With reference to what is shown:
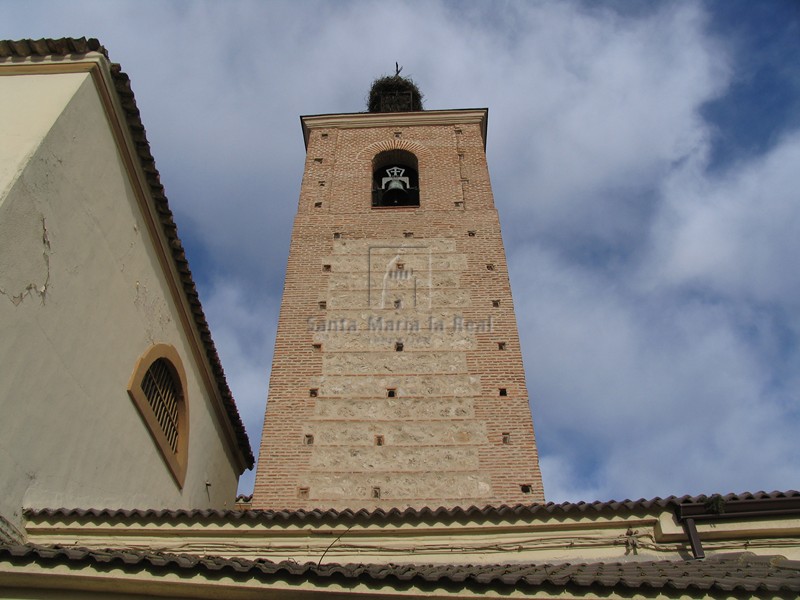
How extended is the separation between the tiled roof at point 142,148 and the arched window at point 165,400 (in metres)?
0.82

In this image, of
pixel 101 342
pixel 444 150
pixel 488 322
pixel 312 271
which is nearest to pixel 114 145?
pixel 101 342

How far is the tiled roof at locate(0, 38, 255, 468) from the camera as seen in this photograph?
7.18m

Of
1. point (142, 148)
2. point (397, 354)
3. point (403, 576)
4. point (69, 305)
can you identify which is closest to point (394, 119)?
point (397, 354)

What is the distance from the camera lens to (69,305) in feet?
22.0

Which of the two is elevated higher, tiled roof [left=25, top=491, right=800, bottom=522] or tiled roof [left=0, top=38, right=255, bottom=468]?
tiled roof [left=0, top=38, right=255, bottom=468]

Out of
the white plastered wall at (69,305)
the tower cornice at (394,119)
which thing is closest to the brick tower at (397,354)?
the tower cornice at (394,119)

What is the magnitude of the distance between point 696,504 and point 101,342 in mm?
5853

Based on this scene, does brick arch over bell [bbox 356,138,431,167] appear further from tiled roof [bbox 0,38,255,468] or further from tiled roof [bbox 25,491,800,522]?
tiled roof [bbox 25,491,800,522]

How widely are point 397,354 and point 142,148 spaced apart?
4.49 m

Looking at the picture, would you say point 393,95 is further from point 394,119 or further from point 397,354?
point 397,354

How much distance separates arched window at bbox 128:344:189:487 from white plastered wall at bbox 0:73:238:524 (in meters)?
0.14
